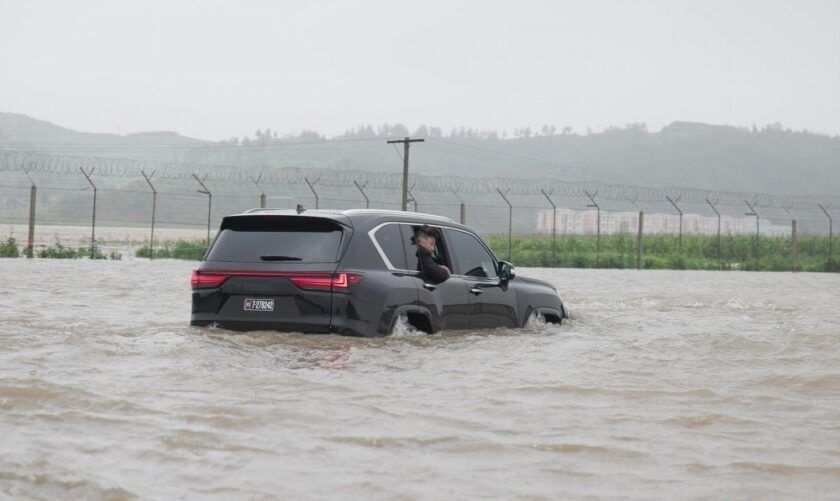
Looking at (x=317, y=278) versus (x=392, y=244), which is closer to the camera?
(x=317, y=278)

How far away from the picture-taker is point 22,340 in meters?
10.4

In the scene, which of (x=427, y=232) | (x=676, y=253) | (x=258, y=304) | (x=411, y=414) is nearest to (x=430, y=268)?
(x=427, y=232)

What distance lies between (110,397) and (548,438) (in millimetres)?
2793

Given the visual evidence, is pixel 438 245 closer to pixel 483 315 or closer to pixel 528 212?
pixel 483 315

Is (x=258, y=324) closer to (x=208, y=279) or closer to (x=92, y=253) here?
(x=208, y=279)

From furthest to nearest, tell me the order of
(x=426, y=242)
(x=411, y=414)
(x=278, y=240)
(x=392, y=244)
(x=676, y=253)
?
(x=676, y=253)
(x=426, y=242)
(x=392, y=244)
(x=278, y=240)
(x=411, y=414)

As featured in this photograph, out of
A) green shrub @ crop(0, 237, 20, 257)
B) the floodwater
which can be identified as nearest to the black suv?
the floodwater

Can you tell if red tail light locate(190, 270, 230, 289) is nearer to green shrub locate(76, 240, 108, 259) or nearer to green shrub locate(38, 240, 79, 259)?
green shrub locate(38, 240, 79, 259)

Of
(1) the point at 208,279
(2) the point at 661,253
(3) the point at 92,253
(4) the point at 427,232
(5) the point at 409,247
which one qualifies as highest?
(2) the point at 661,253

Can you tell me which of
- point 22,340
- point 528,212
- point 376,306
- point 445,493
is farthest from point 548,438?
point 528,212

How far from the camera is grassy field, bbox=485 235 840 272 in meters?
40.3

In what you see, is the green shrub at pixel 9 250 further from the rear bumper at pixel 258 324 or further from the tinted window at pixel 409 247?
the tinted window at pixel 409 247

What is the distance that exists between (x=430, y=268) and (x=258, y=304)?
5.38ft

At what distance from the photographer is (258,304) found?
32.9 ft
